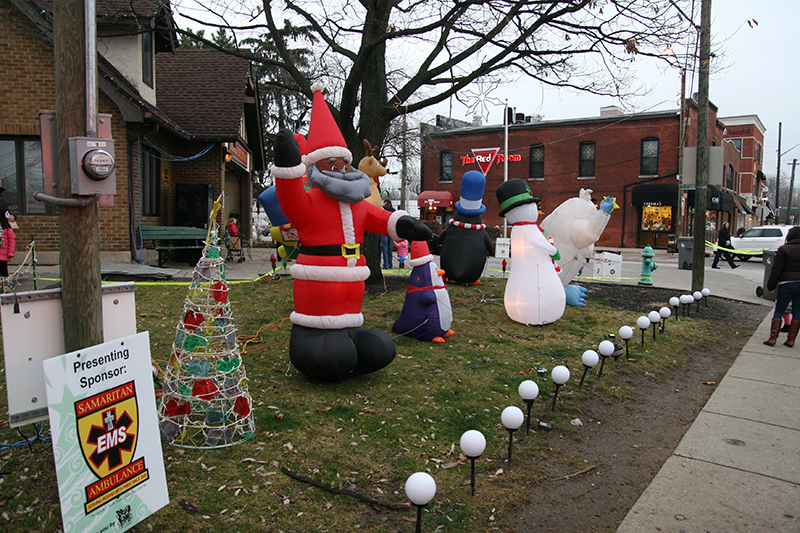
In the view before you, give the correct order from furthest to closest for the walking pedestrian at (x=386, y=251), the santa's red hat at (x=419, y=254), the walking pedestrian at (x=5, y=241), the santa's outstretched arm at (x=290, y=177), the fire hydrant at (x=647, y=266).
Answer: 1. the walking pedestrian at (x=386, y=251)
2. the fire hydrant at (x=647, y=266)
3. the walking pedestrian at (x=5, y=241)
4. the santa's red hat at (x=419, y=254)
5. the santa's outstretched arm at (x=290, y=177)

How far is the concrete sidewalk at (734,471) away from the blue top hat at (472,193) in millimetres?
5387

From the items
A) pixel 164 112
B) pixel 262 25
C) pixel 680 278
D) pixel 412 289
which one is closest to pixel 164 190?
pixel 164 112

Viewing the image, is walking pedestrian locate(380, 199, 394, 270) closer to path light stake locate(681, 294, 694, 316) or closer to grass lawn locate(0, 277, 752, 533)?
grass lawn locate(0, 277, 752, 533)

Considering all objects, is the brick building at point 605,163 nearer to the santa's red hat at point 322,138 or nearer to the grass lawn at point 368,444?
the grass lawn at point 368,444

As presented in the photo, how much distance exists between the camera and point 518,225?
789 cm

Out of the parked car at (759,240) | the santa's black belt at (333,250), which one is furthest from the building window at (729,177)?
the santa's black belt at (333,250)

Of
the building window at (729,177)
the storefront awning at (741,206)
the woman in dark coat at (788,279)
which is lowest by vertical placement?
the woman in dark coat at (788,279)

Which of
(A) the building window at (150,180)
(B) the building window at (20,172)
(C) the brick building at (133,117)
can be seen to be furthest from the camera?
(A) the building window at (150,180)

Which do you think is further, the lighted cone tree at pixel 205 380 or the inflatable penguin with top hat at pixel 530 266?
the inflatable penguin with top hat at pixel 530 266

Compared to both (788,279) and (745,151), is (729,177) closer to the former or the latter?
(745,151)

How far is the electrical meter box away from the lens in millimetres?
2820

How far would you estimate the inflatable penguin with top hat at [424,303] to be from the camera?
6.53 m

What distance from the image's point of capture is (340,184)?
4914mm

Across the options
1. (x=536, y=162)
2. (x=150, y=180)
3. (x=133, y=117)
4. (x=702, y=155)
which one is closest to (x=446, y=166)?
(x=536, y=162)
